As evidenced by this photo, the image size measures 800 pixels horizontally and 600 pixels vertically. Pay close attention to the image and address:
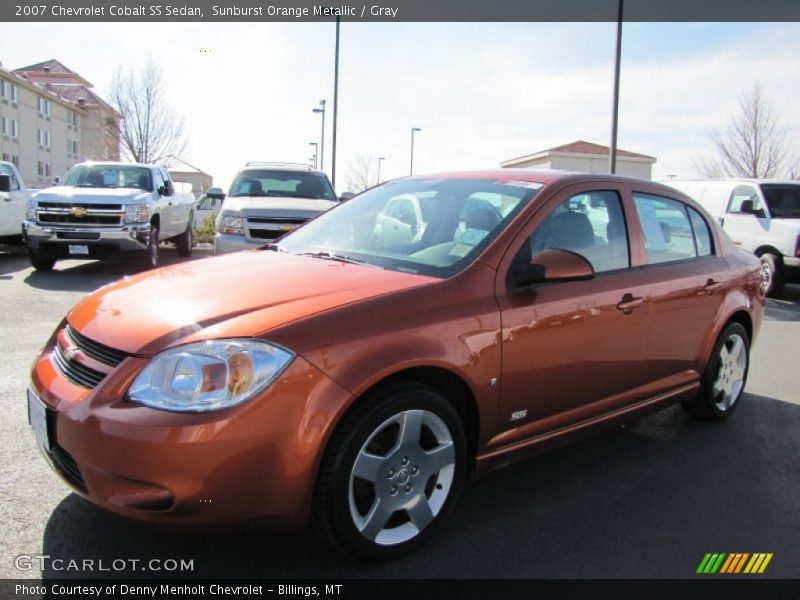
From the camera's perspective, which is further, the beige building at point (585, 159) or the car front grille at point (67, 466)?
the beige building at point (585, 159)

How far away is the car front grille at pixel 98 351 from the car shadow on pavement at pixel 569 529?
59 cm

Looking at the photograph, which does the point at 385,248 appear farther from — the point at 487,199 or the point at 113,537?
the point at 113,537

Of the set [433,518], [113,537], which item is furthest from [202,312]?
[433,518]

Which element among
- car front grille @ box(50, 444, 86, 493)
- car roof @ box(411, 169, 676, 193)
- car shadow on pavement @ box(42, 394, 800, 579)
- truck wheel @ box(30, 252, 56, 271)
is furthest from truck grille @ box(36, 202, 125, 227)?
car front grille @ box(50, 444, 86, 493)

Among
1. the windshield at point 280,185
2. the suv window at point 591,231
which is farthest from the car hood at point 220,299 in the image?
the windshield at point 280,185

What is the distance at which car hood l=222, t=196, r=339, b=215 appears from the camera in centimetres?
961

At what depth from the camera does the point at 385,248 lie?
354 cm

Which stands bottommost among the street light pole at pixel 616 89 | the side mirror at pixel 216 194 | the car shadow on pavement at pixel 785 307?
the car shadow on pavement at pixel 785 307

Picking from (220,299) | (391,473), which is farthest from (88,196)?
(391,473)

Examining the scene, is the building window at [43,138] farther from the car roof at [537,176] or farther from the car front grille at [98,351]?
the car front grille at [98,351]

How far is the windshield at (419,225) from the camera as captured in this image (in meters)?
3.26

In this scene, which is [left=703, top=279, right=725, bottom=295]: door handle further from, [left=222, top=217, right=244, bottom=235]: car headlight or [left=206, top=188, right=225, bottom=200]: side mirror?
[left=206, top=188, right=225, bottom=200]: side mirror

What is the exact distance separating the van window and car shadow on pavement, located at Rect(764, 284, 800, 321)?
173cm

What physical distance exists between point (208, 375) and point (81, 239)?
9.20 meters
